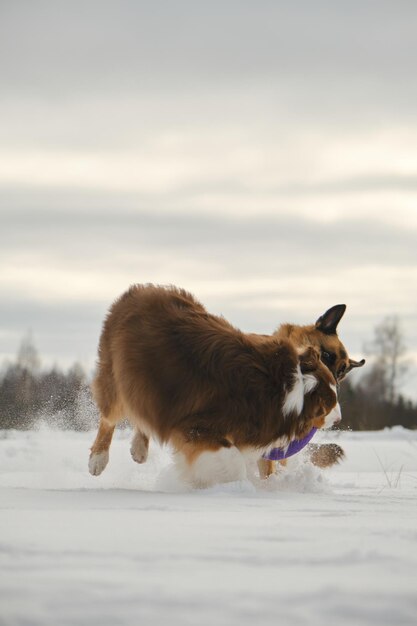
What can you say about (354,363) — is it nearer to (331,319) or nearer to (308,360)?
(331,319)

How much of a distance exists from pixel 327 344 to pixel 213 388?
7.04 ft

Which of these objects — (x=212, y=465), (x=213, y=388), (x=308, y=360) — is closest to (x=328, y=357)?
(x=308, y=360)

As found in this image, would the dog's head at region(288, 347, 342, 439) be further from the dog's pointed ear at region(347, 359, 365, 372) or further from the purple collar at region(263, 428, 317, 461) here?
the dog's pointed ear at region(347, 359, 365, 372)

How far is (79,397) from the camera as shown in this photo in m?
9.48

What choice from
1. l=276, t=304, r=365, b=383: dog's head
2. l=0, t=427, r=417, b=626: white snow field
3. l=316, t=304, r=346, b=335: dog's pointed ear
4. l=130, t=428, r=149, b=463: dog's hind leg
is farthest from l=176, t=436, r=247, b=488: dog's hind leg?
l=316, t=304, r=346, b=335: dog's pointed ear

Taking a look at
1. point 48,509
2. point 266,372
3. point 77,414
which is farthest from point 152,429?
point 77,414

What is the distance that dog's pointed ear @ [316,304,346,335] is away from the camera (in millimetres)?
7785

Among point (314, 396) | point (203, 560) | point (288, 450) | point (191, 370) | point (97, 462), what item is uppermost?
point (191, 370)

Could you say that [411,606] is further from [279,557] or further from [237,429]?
[237,429]

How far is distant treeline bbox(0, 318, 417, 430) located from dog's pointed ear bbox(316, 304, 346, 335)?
1.59 meters

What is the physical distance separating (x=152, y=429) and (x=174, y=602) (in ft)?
13.5

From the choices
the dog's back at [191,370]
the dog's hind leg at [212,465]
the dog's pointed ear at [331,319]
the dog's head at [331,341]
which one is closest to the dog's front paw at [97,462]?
the dog's back at [191,370]

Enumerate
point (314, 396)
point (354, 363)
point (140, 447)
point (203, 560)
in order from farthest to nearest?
point (354, 363), point (140, 447), point (314, 396), point (203, 560)

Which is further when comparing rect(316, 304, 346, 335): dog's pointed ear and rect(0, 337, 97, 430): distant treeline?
rect(0, 337, 97, 430): distant treeline
